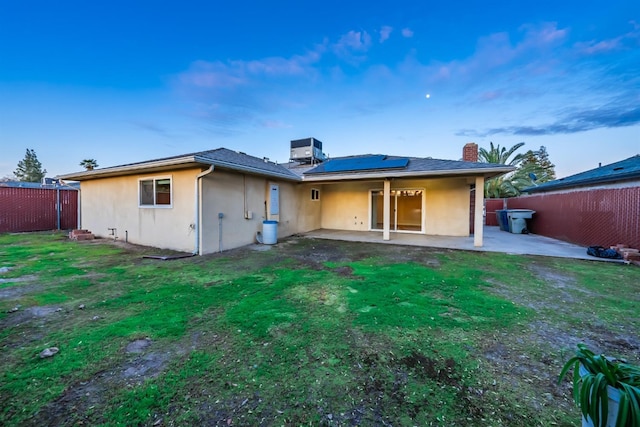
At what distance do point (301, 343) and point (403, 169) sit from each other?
8.36 metres

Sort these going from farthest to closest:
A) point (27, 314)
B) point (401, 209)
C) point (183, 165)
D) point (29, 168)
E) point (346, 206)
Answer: point (29, 168), point (346, 206), point (401, 209), point (183, 165), point (27, 314)

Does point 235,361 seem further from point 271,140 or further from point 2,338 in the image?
point 271,140

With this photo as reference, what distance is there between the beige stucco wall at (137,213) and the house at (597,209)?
12.5 metres

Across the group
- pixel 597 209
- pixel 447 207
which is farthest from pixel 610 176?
pixel 447 207

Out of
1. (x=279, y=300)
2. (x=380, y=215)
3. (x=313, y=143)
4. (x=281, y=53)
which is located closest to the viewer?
(x=279, y=300)

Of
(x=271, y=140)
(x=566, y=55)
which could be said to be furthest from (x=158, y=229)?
(x=566, y=55)

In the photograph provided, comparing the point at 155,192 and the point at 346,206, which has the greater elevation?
the point at 155,192

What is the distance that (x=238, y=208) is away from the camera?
8.34m

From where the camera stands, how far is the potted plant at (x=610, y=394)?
92 cm

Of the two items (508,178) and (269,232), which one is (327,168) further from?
(508,178)

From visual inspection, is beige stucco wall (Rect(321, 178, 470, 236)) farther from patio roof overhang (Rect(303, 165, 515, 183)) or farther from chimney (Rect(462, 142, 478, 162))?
chimney (Rect(462, 142, 478, 162))

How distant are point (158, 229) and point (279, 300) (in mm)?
6281

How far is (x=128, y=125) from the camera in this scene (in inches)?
466

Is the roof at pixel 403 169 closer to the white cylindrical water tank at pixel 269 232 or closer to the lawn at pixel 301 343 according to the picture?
the white cylindrical water tank at pixel 269 232
